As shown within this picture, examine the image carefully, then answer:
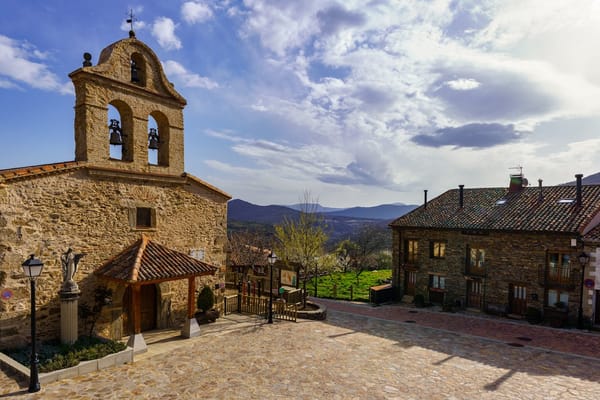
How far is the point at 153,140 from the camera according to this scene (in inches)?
564

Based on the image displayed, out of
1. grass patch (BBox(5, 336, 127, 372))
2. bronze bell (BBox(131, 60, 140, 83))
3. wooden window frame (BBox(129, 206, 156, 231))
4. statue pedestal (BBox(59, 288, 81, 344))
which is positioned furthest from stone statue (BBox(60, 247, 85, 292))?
bronze bell (BBox(131, 60, 140, 83))

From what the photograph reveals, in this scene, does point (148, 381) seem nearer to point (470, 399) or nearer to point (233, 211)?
point (470, 399)

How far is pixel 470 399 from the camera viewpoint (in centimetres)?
906

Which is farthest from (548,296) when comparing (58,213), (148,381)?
(58,213)

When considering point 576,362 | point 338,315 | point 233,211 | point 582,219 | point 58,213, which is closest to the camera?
point 58,213

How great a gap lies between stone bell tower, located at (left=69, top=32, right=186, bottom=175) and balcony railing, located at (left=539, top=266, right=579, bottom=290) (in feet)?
61.5

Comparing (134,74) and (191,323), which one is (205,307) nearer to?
(191,323)

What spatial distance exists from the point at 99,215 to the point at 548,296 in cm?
2132

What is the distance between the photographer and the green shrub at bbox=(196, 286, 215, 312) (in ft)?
50.9

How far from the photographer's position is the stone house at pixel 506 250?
17688 millimetres

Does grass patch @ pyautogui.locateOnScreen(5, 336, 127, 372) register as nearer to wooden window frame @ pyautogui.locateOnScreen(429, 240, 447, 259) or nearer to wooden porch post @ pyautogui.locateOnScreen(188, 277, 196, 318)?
wooden porch post @ pyautogui.locateOnScreen(188, 277, 196, 318)

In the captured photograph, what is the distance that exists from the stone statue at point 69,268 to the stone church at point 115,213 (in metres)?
0.20

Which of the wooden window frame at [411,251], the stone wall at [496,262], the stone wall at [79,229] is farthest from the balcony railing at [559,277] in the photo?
the stone wall at [79,229]

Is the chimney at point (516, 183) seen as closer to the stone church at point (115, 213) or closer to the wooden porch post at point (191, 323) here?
the stone church at point (115, 213)
